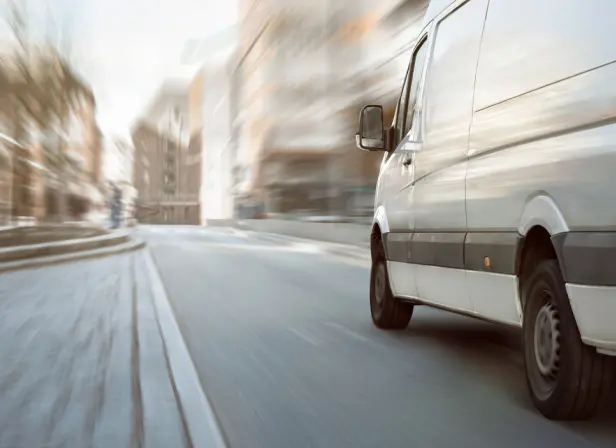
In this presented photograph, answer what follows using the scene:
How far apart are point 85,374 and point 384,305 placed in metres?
2.83

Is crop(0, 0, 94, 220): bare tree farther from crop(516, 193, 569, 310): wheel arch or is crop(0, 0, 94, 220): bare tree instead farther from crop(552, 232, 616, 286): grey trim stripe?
crop(552, 232, 616, 286): grey trim stripe

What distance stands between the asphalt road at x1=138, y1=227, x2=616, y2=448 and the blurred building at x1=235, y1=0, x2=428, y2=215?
2140 centimetres

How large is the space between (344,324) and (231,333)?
1.13 m

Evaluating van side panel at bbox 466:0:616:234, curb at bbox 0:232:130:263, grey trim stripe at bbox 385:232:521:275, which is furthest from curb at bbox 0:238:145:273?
van side panel at bbox 466:0:616:234

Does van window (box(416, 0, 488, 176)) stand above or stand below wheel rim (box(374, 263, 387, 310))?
above

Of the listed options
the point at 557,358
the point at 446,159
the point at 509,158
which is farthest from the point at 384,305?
the point at 557,358

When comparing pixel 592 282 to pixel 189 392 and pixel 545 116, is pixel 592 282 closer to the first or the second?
pixel 545 116

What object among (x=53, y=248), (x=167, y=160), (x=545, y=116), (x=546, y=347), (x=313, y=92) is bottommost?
(x=53, y=248)

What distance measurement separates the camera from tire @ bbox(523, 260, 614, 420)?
4.27 meters

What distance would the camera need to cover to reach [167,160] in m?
160

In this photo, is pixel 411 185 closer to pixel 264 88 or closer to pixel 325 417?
pixel 325 417

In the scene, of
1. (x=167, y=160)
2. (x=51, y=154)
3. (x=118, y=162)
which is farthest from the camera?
(x=167, y=160)

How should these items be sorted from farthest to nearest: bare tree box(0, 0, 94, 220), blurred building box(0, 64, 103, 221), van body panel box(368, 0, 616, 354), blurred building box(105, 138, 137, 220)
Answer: blurred building box(105, 138, 137, 220) → bare tree box(0, 0, 94, 220) → blurred building box(0, 64, 103, 221) → van body panel box(368, 0, 616, 354)

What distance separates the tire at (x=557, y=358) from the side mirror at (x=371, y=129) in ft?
10.5
